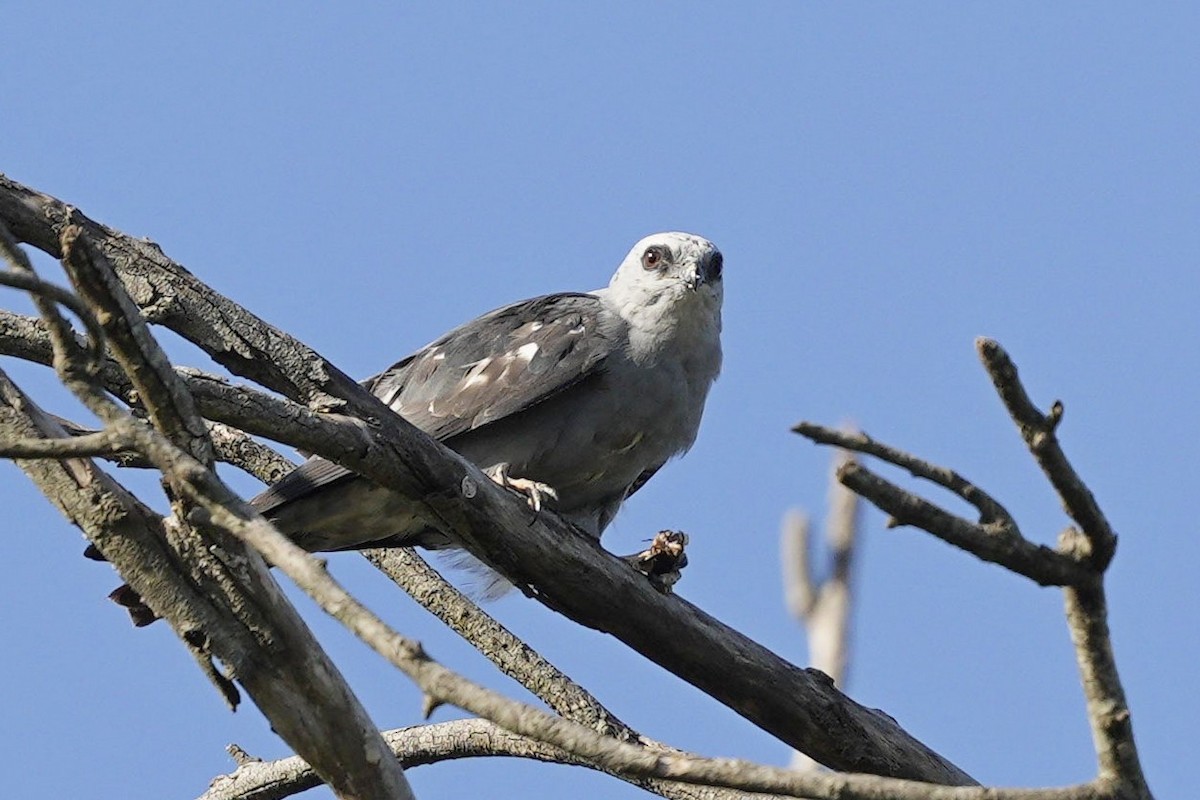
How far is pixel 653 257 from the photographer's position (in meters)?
7.67

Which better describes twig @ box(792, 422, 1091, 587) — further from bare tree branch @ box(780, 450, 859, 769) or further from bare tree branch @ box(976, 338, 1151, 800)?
Result: bare tree branch @ box(780, 450, 859, 769)

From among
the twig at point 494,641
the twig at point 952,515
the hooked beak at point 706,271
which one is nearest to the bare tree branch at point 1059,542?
the twig at point 952,515

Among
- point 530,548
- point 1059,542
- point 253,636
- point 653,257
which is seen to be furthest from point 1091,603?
point 653,257

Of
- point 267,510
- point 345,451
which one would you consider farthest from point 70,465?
point 267,510

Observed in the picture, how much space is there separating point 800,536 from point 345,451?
2705 millimetres

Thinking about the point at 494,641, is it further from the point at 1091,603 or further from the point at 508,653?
the point at 1091,603

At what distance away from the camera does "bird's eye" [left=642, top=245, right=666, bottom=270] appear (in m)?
7.61

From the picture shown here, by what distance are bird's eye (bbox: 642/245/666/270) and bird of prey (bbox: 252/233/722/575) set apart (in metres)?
0.03

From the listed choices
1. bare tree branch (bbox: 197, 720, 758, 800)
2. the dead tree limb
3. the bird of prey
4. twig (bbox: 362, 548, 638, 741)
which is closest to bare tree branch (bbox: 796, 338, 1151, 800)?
the dead tree limb

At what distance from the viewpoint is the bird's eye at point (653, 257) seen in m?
7.61

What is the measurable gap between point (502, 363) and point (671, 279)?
999mm

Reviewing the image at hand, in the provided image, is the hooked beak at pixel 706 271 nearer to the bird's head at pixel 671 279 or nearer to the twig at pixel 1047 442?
the bird's head at pixel 671 279

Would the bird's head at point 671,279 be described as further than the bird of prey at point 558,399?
Yes

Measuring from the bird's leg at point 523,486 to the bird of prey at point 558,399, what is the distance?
0.02 m
